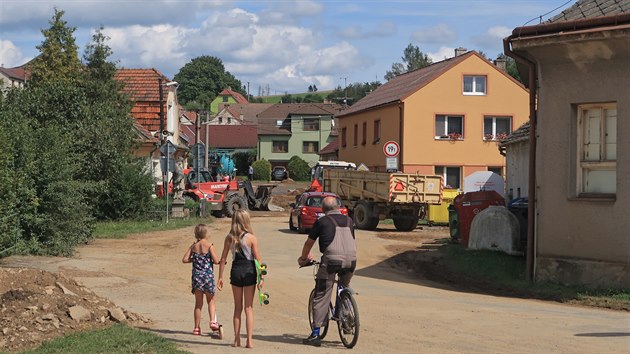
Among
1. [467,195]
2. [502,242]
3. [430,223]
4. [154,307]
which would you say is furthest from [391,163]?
[154,307]

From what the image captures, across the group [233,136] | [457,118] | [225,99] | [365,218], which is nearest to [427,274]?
[365,218]

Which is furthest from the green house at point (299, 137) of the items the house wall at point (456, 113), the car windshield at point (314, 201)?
the car windshield at point (314, 201)

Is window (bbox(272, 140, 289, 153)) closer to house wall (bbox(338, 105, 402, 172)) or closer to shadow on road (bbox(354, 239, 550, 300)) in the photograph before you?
house wall (bbox(338, 105, 402, 172))

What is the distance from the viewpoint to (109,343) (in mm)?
10383

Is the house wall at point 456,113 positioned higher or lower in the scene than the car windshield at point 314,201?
higher

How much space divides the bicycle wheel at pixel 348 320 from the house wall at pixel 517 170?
14372 mm

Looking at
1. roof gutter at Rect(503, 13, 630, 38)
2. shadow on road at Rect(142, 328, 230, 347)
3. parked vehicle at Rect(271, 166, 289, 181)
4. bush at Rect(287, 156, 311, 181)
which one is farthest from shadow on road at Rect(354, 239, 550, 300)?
Answer: bush at Rect(287, 156, 311, 181)

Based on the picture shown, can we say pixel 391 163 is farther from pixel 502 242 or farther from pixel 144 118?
pixel 144 118

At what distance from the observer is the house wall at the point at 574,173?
1562 cm

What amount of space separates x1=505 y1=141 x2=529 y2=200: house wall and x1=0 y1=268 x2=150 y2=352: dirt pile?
14.6 metres

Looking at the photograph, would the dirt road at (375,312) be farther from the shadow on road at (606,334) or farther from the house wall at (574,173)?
the house wall at (574,173)

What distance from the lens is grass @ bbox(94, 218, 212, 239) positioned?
92.2 ft

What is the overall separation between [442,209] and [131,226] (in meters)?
12.1

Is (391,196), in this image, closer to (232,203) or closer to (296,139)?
(232,203)
